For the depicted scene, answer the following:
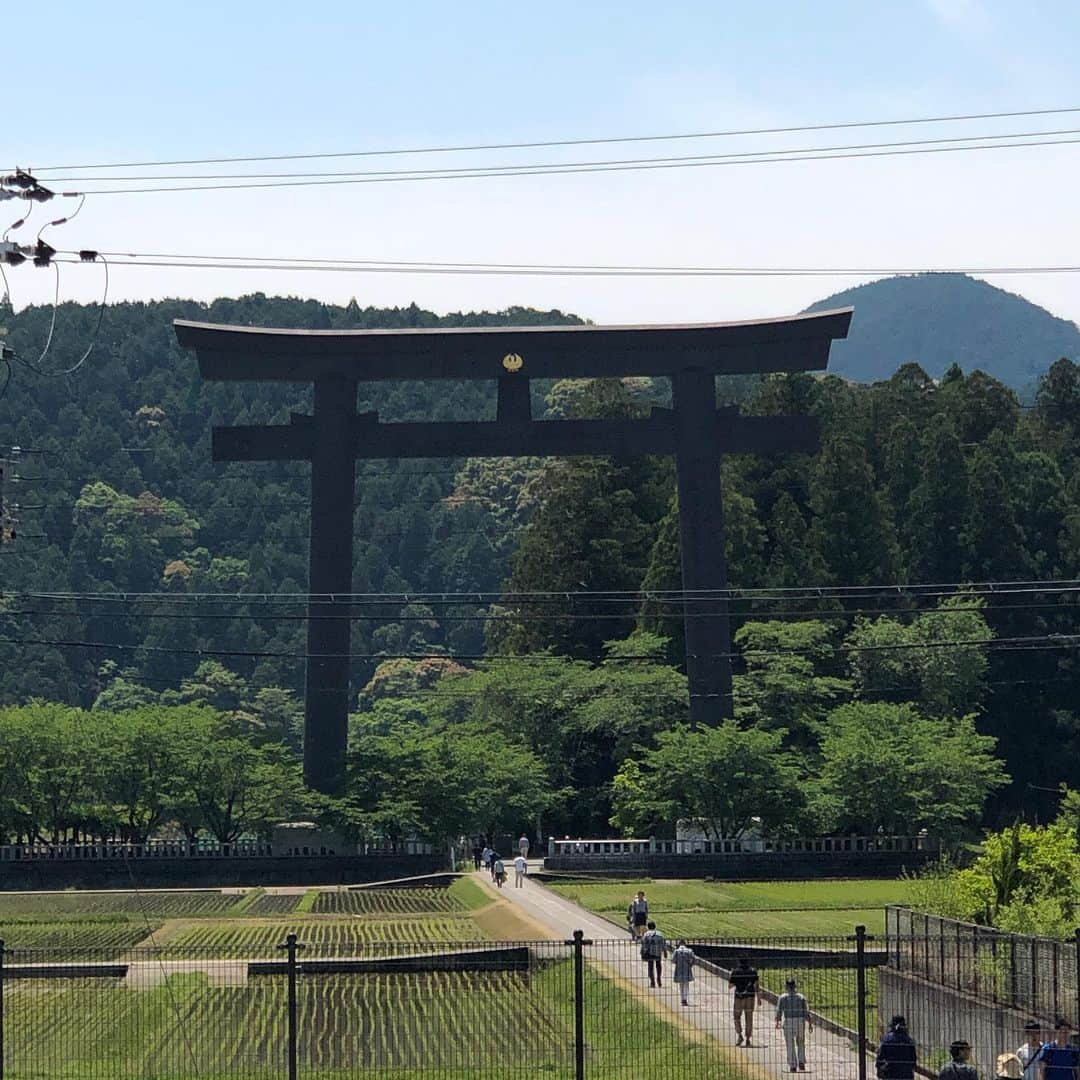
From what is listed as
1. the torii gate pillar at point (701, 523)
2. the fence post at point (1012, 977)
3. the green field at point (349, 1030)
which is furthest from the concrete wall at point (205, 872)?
the fence post at point (1012, 977)

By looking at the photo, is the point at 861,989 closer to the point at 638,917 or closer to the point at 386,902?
the point at 638,917

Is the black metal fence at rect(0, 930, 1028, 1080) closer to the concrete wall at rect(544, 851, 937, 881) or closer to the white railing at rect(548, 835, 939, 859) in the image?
the concrete wall at rect(544, 851, 937, 881)

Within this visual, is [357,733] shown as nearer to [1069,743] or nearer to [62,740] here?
[1069,743]

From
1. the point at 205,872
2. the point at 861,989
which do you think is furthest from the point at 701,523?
the point at 861,989

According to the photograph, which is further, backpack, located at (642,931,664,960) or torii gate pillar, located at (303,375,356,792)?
torii gate pillar, located at (303,375,356,792)

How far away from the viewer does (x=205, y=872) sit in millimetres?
57219

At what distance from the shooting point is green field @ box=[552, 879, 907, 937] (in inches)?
1533

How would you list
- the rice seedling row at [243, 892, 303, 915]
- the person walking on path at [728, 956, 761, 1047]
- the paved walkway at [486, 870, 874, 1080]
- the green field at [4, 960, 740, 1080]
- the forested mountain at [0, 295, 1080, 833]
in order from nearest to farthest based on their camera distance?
1. the paved walkway at [486, 870, 874, 1080]
2. the green field at [4, 960, 740, 1080]
3. the person walking on path at [728, 956, 761, 1047]
4. the rice seedling row at [243, 892, 303, 915]
5. the forested mountain at [0, 295, 1080, 833]

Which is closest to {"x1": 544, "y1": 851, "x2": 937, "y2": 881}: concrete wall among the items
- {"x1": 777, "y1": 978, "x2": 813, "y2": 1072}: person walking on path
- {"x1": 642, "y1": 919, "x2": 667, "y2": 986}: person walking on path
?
{"x1": 642, "y1": 919, "x2": 667, "y2": 986}: person walking on path

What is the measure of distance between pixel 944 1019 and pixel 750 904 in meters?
24.0

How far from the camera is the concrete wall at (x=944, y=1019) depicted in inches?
817

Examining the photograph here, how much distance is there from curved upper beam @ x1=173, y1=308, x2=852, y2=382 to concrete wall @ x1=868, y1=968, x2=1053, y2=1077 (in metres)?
36.4

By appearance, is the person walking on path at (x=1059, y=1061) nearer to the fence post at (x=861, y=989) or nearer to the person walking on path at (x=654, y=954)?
the fence post at (x=861, y=989)

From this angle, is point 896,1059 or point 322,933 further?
point 322,933
